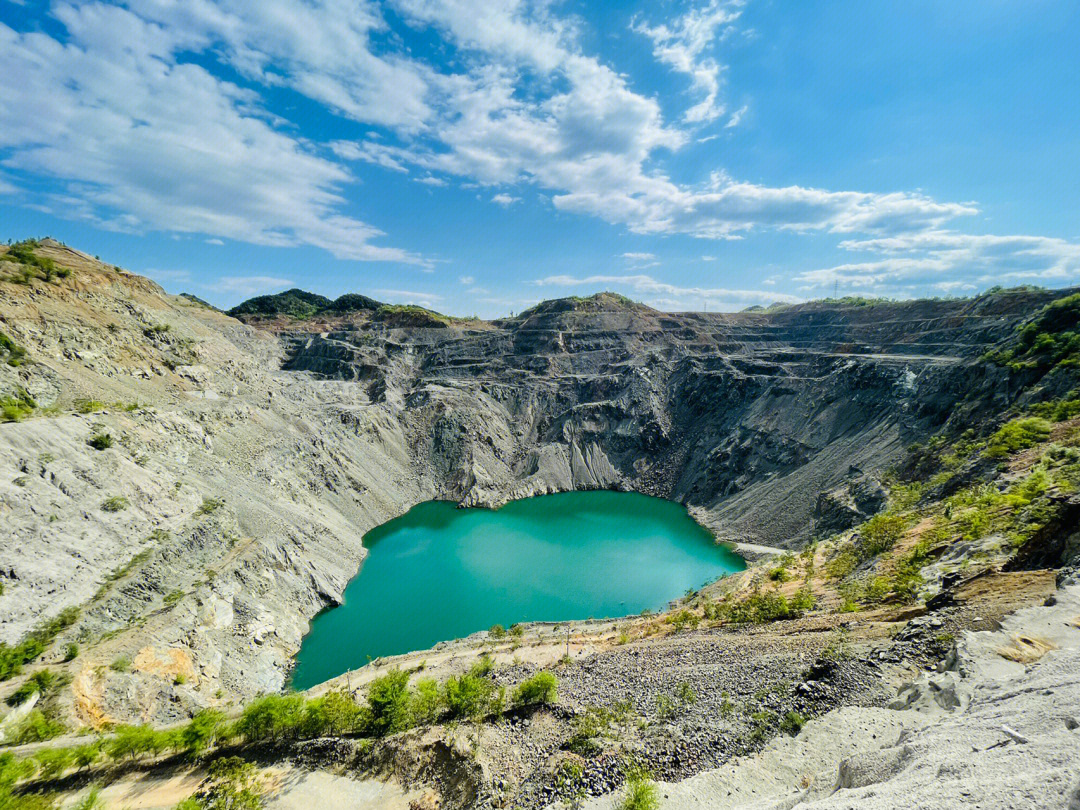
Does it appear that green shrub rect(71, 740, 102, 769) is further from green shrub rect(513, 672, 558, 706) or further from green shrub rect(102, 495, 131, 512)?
green shrub rect(102, 495, 131, 512)

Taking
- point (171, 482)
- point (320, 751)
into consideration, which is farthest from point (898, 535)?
point (171, 482)

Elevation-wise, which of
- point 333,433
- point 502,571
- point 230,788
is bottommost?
point 502,571

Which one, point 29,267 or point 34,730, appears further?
point 29,267

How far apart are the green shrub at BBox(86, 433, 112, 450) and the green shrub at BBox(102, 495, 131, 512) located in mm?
3430

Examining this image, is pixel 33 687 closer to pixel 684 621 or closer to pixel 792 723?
pixel 792 723

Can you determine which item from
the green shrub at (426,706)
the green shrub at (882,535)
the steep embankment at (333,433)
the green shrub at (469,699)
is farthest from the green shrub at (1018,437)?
the green shrub at (426,706)

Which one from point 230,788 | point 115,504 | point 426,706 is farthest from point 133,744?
point 115,504

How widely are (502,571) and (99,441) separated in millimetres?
24369

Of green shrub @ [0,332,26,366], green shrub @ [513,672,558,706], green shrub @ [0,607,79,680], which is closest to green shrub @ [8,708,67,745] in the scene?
green shrub @ [0,607,79,680]

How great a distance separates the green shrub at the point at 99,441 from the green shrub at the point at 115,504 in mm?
3430

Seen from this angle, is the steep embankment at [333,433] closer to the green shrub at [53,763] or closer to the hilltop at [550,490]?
the hilltop at [550,490]

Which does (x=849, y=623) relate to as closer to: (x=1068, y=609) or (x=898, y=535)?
(x=1068, y=609)

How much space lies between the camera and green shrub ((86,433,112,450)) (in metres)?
24.0

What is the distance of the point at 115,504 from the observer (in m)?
22.2
